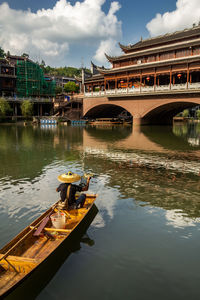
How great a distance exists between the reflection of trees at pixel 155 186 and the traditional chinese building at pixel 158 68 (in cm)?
2622

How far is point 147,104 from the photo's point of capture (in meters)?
41.1

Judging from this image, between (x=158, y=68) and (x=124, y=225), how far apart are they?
38.3m

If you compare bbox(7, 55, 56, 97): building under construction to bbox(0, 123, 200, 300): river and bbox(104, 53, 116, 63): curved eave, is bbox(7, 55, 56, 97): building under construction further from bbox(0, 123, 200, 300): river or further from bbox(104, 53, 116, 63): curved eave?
bbox(0, 123, 200, 300): river

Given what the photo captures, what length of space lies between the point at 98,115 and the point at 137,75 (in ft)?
61.2

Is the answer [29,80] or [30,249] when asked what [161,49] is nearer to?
[29,80]

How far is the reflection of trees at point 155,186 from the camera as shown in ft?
29.7

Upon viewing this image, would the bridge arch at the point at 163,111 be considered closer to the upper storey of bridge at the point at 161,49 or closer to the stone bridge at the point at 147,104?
the stone bridge at the point at 147,104

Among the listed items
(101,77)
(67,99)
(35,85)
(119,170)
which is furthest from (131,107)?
(35,85)

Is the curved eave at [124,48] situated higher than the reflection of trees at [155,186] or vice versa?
the curved eave at [124,48]

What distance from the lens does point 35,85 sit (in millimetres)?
67875

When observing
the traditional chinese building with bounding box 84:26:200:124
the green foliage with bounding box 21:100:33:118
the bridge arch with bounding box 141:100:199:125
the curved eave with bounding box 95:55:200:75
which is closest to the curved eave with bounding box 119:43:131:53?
the traditional chinese building with bounding box 84:26:200:124

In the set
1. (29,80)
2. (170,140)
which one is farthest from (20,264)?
(29,80)

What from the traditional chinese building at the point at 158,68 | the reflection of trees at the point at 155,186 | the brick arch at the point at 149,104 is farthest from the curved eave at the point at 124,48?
the reflection of trees at the point at 155,186

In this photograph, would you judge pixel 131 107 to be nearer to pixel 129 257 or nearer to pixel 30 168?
pixel 30 168
